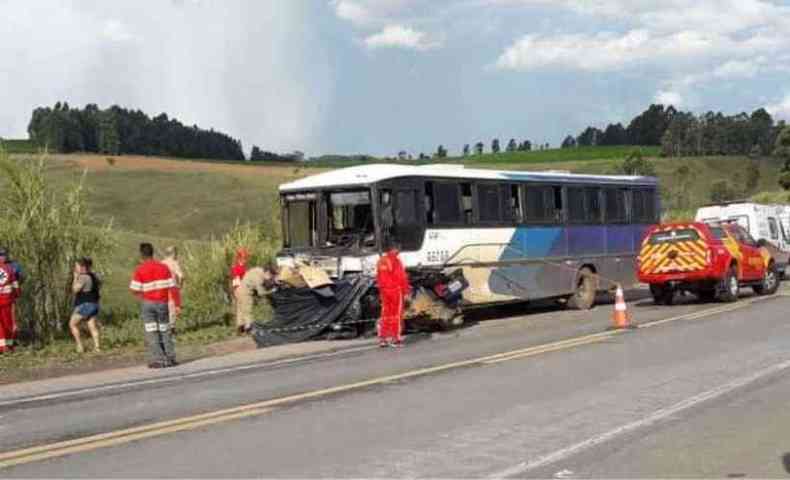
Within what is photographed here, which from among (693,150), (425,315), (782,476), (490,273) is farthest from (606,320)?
(693,150)

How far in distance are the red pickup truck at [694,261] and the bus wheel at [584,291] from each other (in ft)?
3.90

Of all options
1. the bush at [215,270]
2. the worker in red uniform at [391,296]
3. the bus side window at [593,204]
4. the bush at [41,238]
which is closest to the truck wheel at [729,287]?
the bus side window at [593,204]

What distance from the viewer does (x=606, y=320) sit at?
21.2 metres

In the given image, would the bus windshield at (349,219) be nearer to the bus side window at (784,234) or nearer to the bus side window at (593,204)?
the bus side window at (593,204)

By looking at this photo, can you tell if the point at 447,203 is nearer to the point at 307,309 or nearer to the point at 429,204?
the point at 429,204

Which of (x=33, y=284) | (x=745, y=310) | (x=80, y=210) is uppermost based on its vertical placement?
(x=80, y=210)

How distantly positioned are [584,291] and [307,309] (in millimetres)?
8781

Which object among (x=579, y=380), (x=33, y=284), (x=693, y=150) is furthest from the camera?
(x=693, y=150)

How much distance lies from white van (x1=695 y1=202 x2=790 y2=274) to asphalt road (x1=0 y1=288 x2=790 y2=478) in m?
17.4

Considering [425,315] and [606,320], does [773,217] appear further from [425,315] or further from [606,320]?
[425,315]

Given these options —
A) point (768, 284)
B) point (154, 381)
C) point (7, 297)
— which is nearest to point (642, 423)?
point (154, 381)

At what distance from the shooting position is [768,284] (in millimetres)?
26766

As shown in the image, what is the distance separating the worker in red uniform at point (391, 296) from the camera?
17734mm

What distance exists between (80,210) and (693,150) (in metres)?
104
